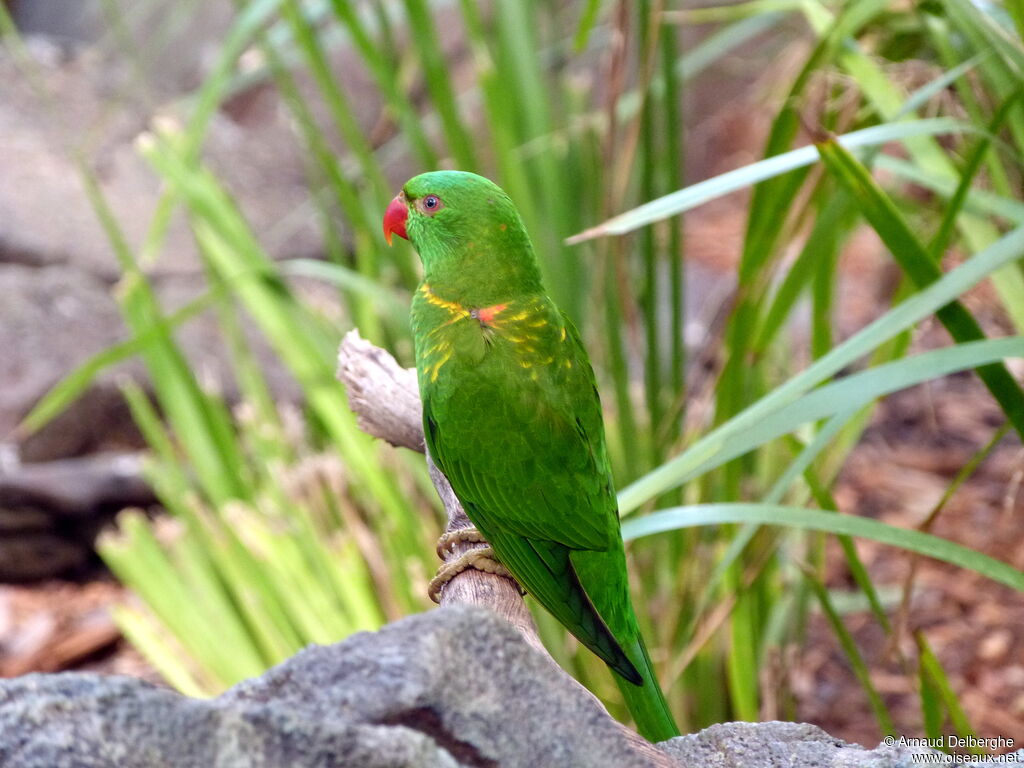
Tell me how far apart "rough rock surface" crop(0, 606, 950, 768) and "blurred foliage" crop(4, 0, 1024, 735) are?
0.47 m

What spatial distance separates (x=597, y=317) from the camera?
179 centimetres

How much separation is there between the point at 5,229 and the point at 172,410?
4.66 feet

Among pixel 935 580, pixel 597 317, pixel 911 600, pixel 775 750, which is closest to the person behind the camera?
pixel 775 750

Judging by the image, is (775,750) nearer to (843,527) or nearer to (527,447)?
(843,527)

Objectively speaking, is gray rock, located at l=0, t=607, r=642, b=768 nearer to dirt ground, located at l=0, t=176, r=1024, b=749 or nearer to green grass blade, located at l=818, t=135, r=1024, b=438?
green grass blade, located at l=818, t=135, r=1024, b=438

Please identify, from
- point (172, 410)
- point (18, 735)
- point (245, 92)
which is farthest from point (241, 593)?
point (245, 92)

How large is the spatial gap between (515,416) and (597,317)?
2.34 ft

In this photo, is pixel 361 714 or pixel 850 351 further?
pixel 850 351

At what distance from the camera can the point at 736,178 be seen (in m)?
1.07

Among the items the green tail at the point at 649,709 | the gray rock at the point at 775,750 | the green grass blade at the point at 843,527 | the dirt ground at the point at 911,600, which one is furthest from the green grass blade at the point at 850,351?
the dirt ground at the point at 911,600

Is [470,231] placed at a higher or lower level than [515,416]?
higher

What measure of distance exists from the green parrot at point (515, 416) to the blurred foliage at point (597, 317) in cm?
9

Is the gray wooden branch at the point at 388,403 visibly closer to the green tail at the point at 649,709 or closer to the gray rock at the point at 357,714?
the green tail at the point at 649,709

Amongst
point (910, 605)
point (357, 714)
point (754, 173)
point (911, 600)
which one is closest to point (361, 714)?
point (357, 714)
